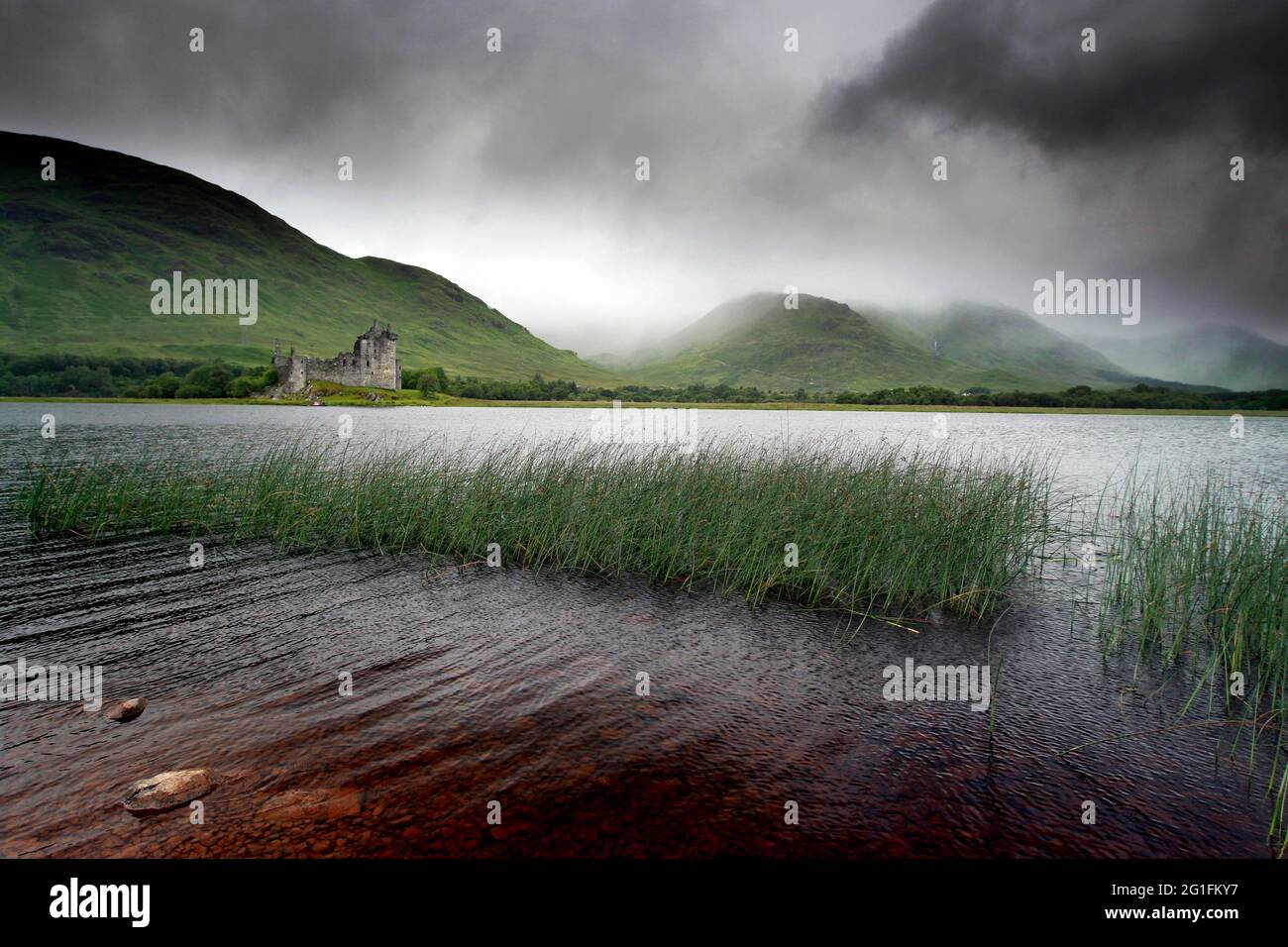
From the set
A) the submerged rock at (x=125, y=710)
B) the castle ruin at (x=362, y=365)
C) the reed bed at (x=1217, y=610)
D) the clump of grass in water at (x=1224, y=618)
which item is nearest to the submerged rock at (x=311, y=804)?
the submerged rock at (x=125, y=710)

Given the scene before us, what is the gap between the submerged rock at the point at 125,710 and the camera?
6477 mm

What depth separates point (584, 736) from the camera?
638cm

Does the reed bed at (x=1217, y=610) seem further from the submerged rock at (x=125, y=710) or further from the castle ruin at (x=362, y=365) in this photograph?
the castle ruin at (x=362, y=365)

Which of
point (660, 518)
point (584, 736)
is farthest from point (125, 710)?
point (660, 518)

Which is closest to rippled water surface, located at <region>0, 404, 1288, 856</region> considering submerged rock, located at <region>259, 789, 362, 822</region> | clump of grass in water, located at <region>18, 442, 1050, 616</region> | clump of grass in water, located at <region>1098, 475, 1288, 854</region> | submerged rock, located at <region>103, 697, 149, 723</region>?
submerged rock, located at <region>259, 789, 362, 822</region>

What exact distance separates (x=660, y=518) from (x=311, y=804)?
31.4 feet

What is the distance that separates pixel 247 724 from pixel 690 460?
12.9m

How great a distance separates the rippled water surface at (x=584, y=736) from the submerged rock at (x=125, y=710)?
5.8 inches

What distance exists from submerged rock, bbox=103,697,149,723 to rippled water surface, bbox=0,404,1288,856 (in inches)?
5.8

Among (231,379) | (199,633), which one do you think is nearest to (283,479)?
(199,633)

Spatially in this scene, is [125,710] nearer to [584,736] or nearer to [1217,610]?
[584,736]

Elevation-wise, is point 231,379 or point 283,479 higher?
point 231,379
